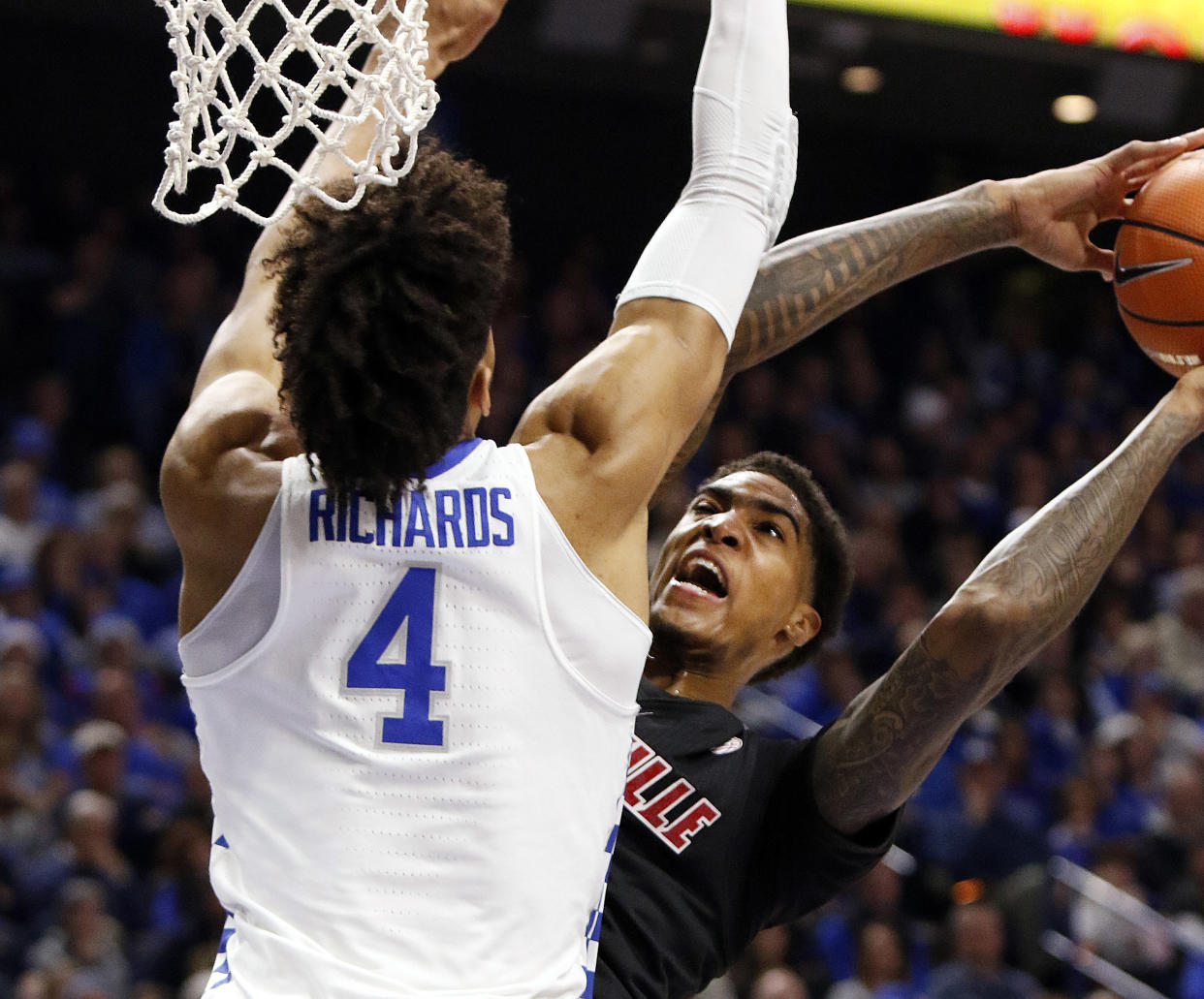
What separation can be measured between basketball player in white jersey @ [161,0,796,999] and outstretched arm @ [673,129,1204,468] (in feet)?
3.06

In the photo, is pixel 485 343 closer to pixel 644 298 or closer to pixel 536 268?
pixel 644 298

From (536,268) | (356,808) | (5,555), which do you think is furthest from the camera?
(536,268)

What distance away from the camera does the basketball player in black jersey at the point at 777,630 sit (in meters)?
2.62

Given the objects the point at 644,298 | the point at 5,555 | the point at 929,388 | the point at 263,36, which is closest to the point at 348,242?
the point at 644,298

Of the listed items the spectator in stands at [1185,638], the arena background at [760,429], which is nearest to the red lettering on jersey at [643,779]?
the arena background at [760,429]

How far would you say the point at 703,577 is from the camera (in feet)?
10.3

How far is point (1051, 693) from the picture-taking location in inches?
328

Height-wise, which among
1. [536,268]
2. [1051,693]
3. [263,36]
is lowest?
[1051,693]

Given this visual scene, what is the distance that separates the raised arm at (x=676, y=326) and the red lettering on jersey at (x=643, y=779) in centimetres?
74

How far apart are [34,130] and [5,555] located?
422cm

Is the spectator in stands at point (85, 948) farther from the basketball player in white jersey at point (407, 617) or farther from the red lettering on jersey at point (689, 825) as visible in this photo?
the basketball player in white jersey at point (407, 617)

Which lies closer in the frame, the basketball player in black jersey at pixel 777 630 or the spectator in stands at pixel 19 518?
the basketball player in black jersey at pixel 777 630

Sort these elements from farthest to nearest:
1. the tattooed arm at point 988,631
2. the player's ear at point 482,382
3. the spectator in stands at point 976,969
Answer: the spectator in stands at point 976,969, the tattooed arm at point 988,631, the player's ear at point 482,382

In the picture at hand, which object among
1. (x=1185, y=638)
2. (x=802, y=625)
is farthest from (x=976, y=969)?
(x=802, y=625)
